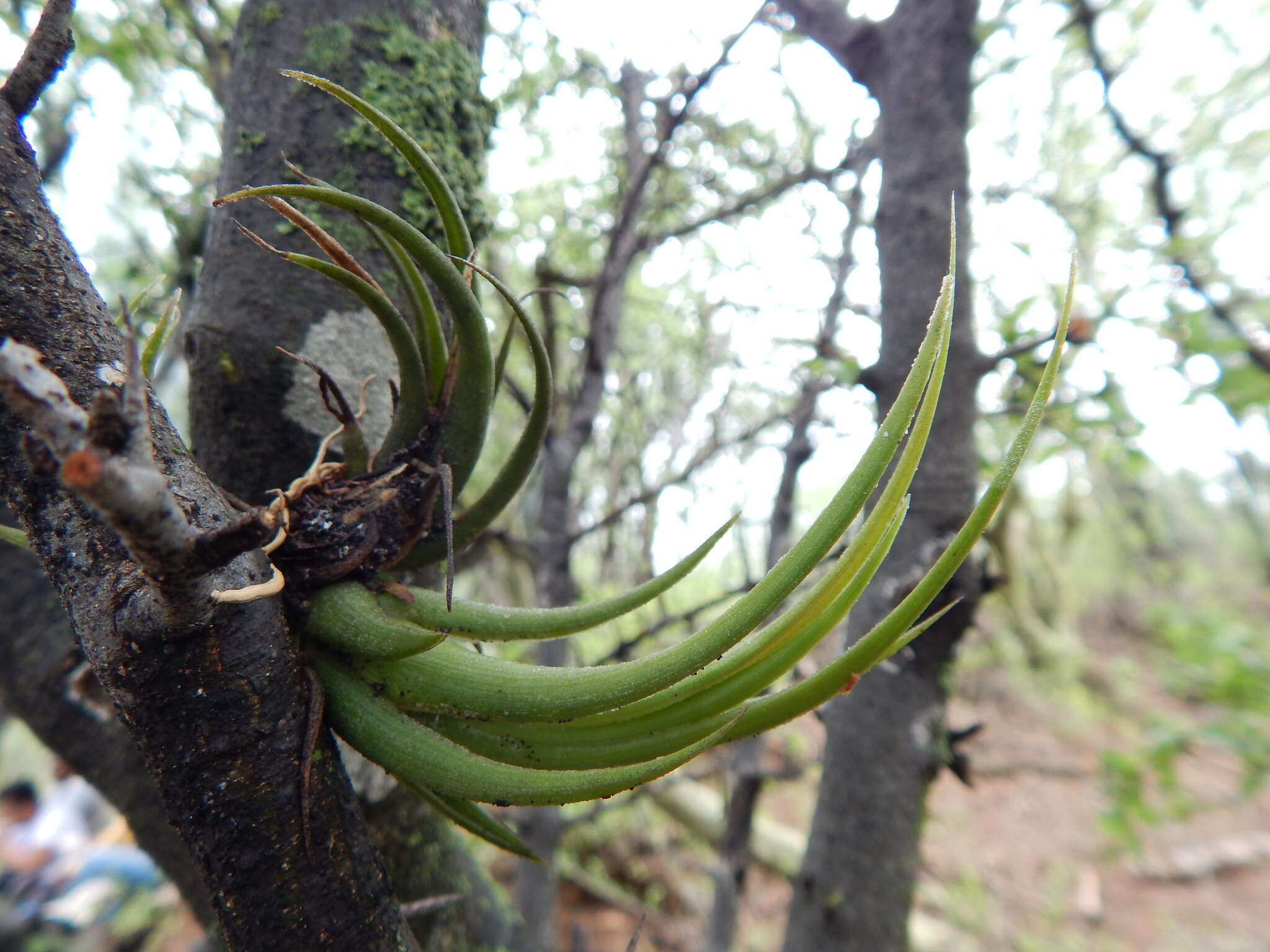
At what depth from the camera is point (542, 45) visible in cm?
210

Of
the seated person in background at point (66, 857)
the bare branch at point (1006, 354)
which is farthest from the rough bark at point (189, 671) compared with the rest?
the seated person in background at point (66, 857)

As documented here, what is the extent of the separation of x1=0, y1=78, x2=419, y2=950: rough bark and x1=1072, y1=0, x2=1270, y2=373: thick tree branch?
1934mm

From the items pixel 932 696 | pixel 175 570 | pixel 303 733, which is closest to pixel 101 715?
pixel 303 733

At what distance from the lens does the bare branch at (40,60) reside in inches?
23.1

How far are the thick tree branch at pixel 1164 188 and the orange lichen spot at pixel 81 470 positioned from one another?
6.50 ft

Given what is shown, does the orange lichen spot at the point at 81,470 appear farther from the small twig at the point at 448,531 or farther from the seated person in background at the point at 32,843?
the seated person in background at the point at 32,843

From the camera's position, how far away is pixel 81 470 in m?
0.34

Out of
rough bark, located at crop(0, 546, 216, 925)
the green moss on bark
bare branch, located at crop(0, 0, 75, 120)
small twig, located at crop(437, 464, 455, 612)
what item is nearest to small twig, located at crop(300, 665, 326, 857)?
small twig, located at crop(437, 464, 455, 612)

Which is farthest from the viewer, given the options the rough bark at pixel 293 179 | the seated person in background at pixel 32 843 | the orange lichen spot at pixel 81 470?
the seated person in background at pixel 32 843

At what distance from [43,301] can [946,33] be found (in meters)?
1.56

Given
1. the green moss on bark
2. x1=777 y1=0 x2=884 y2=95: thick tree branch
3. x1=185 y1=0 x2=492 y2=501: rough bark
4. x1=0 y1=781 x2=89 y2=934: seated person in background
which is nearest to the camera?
x1=185 y1=0 x2=492 y2=501: rough bark

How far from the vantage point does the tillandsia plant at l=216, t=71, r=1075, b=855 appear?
0.55 m

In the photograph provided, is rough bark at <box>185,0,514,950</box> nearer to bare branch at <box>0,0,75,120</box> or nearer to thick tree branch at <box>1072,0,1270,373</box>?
bare branch at <box>0,0,75,120</box>

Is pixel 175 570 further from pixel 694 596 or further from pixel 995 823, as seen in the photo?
pixel 995 823
